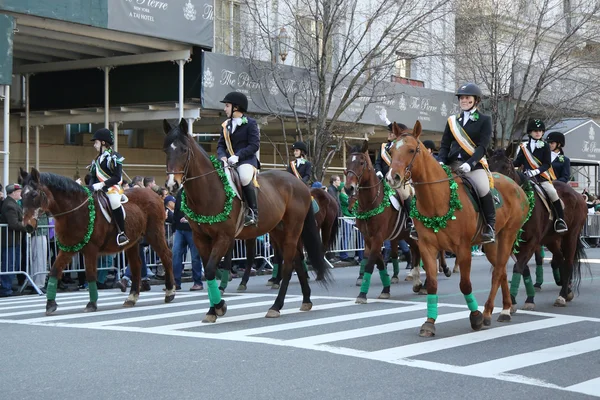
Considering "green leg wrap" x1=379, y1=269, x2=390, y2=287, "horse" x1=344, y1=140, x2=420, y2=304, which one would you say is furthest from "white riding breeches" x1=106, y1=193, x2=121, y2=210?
"green leg wrap" x1=379, y1=269, x2=390, y2=287

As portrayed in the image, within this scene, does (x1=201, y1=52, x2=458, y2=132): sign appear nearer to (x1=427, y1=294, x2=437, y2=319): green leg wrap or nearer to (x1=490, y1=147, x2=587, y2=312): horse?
(x1=490, y1=147, x2=587, y2=312): horse

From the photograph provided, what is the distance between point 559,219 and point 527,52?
66.9ft

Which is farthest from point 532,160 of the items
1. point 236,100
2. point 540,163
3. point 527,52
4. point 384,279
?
point 527,52

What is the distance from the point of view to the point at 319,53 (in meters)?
27.2

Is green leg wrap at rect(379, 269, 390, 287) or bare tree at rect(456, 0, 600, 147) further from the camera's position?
bare tree at rect(456, 0, 600, 147)

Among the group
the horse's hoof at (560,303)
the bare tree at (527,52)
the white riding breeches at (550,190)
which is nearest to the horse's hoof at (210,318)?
the horse's hoof at (560,303)

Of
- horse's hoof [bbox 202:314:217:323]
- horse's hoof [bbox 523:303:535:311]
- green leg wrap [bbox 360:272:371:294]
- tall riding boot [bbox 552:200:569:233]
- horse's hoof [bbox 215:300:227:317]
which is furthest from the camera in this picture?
tall riding boot [bbox 552:200:569:233]

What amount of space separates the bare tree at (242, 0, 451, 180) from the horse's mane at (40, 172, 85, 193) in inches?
506

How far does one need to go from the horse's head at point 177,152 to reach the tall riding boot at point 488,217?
3741mm

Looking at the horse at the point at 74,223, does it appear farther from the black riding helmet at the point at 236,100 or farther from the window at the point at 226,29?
the window at the point at 226,29

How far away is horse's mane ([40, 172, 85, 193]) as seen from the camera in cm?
1311

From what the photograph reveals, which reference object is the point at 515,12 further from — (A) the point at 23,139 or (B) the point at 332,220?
(A) the point at 23,139

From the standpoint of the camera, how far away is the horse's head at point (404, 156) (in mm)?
9836

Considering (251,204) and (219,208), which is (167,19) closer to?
(251,204)
